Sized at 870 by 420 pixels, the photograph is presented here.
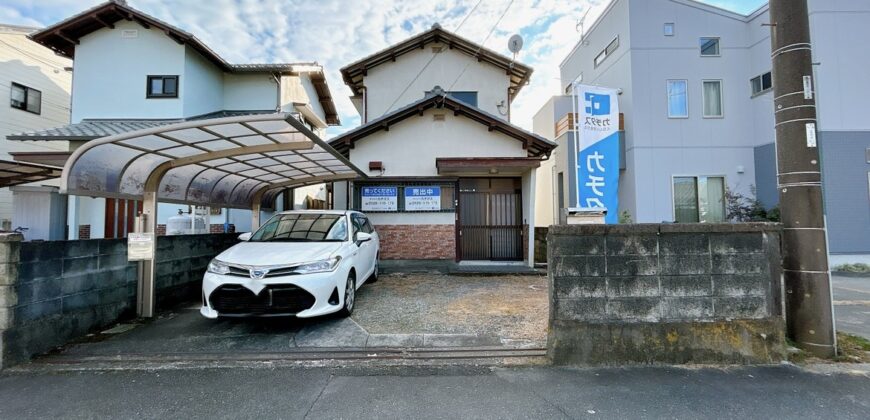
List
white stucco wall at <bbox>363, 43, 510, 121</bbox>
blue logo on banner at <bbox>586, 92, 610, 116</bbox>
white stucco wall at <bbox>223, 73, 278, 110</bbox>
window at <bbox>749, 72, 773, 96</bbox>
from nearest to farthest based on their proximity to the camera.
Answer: blue logo on banner at <bbox>586, 92, 610, 116</bbox>
window at <bbox>749, 72, 773, 96</bbox>
white stucco wall at <bbox>363, 43, 510, 121</bbox>
white stucco wall at <bbox>223, 73, 278, 110</bbox>

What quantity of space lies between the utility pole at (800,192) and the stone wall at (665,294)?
0.26 metres

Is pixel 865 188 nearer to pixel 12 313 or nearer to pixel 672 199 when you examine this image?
pixel 672 199

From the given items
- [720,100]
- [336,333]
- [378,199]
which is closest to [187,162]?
[336,333]

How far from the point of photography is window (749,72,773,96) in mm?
10591

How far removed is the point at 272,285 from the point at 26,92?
55.2 ft

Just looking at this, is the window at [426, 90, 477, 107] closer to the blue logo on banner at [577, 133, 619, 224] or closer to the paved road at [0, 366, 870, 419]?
the blue logo on banner at [577, 133, 619, 224]

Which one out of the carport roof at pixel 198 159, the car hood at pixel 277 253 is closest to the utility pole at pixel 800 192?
the car hood at pixel 277 253

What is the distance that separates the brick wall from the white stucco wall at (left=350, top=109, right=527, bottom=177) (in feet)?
4.82

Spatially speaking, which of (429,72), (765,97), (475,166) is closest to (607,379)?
(475,166)

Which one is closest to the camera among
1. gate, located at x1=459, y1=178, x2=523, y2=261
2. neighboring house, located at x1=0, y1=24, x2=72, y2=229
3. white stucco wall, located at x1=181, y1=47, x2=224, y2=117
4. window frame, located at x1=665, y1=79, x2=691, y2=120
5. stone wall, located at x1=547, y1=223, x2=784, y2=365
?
stone wall, located at x1=547, y1=223, x2=784, y2=365

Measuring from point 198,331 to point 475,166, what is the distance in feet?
21.1

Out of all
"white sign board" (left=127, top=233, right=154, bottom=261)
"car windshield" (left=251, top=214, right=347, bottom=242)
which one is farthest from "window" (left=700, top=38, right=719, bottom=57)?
"white sign board" (left=127, top=233, right=154, bottom=261)

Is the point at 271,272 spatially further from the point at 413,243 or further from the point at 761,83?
the point at 761,83

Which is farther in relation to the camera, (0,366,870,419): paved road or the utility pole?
the utility pole
